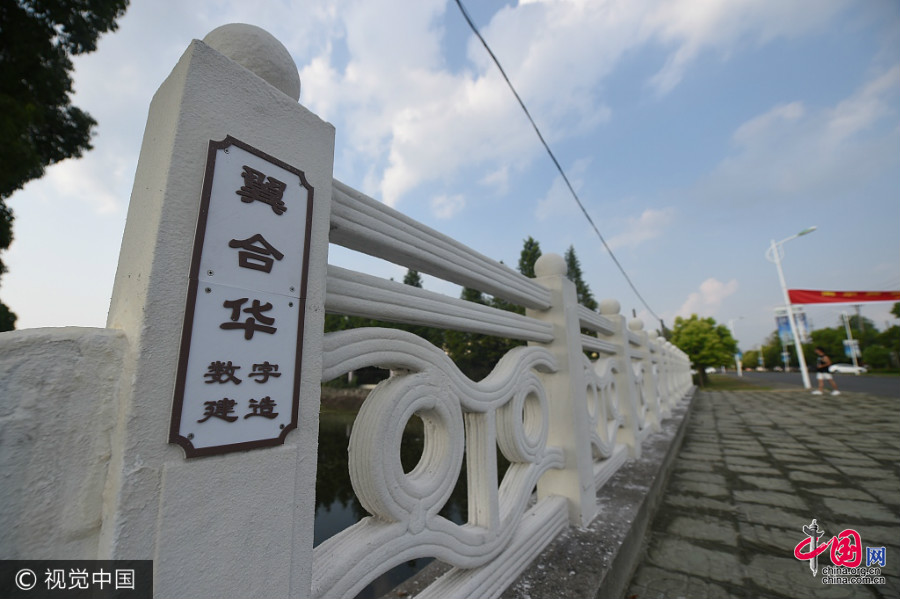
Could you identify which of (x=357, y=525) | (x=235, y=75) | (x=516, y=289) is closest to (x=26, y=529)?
(x=357, y=525)

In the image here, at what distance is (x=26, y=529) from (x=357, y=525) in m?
0.68

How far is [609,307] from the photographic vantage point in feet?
12.2

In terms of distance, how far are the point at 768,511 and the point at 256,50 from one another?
3716mm

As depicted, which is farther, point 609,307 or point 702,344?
point 702,344

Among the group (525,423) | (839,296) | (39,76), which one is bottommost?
(525,423)

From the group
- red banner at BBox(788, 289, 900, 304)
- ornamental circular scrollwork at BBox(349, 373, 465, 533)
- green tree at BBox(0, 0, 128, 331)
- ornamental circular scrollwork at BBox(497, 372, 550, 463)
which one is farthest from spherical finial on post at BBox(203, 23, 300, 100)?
red banner at BBox(788, 289, 900, 304)

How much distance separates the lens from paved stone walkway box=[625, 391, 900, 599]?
1733 millimetres

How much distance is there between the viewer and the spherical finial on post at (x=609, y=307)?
3.67 m

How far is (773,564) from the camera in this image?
6.13 ft

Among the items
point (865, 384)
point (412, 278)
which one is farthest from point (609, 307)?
point (412, 278)

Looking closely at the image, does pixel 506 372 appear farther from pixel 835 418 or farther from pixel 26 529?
pixel 835 418

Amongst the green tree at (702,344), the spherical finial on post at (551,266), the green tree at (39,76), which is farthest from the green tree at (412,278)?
the spherical finial on post at (551,266)

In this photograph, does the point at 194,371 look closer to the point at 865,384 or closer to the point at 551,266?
the point at 551,266

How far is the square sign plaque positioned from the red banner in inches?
661
